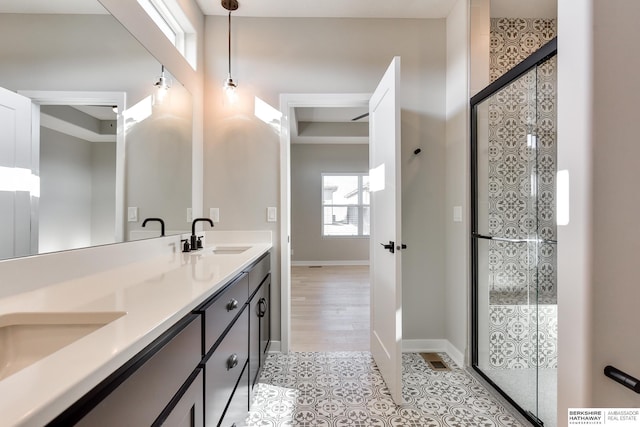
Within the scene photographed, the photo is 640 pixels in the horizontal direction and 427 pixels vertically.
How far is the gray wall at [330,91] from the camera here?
2408 mm

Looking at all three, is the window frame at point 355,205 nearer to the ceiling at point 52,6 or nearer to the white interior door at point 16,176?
the ceiling at point 52,6

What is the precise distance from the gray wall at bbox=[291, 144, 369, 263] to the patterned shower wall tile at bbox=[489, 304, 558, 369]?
4.36 meters

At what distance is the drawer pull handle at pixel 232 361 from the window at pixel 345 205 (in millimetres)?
5096

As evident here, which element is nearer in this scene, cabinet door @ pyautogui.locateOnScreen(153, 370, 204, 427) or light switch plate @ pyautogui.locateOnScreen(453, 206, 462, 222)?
cabinet door @ pyautogui.locateOnScreen(153, 370, 204, 427)

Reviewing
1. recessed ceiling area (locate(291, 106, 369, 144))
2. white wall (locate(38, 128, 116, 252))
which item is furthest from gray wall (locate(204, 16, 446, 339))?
recessed ceiling area (locate(291, 106, 369, 144))

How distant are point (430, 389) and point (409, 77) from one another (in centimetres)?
238

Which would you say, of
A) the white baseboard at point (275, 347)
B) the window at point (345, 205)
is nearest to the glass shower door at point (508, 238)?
the white baseboard at point (275, 347)

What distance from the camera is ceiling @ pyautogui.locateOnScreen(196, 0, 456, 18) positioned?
2254 mm

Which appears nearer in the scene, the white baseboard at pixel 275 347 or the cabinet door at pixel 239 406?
the cabinet door at pixel 239 406

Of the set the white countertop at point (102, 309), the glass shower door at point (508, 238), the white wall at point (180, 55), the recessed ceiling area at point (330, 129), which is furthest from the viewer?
the recessed ceiling area at point (330, 129)

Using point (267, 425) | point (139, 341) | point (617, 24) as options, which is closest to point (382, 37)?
point (617, 24)

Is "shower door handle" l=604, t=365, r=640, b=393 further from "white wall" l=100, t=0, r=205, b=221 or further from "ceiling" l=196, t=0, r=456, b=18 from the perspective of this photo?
"ceiling" l=196, t=0, r=456, b=18

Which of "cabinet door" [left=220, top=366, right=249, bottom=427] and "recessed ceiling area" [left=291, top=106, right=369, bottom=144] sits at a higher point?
"recessed ceiling area" [left=291, top=106, right=369, bottom=144]

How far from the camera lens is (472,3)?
2113mm
